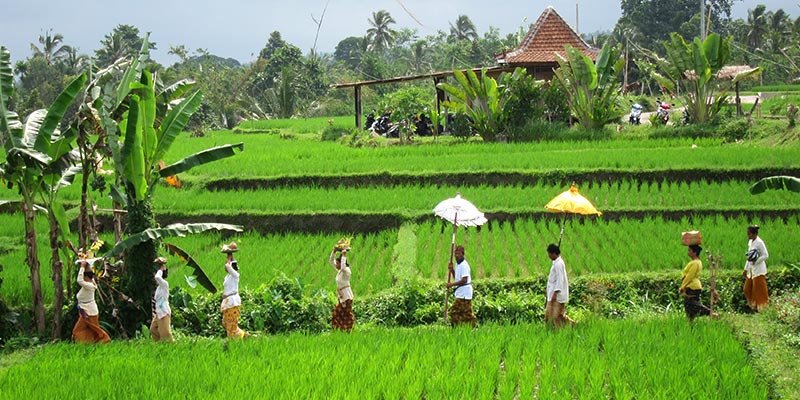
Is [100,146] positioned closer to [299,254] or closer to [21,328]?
[21,328]

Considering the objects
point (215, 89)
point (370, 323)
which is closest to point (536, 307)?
point (370, 323)

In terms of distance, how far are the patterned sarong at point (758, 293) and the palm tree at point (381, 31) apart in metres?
54.6

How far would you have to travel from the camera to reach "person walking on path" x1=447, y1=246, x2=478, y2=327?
27.0ft

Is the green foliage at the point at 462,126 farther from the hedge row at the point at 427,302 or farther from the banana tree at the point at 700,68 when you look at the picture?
the hedge row at the point at 427,302

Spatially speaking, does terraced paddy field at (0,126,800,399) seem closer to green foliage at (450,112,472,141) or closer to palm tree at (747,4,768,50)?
green foliage at (450,112,472,141)

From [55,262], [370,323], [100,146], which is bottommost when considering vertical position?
[370,323]

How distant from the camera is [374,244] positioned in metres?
12.7

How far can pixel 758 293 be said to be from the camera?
8.91 metres

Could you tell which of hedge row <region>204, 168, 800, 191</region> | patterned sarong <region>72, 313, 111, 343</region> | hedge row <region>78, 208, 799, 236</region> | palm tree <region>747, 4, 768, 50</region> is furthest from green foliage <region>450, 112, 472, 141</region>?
palm tree <region>747, 4, 768, 50</region>

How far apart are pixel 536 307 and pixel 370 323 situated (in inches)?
68.6

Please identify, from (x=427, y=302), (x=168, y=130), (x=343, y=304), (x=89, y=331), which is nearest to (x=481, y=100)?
(x=427, y=302)

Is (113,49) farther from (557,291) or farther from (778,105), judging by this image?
(557,291)

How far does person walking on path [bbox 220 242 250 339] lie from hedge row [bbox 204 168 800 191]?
7807 millimetres

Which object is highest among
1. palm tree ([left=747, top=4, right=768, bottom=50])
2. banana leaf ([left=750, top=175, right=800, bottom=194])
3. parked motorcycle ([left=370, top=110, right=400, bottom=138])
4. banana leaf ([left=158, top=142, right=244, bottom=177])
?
palm tree ([left=747, top=4, right=768, bottom=50])
